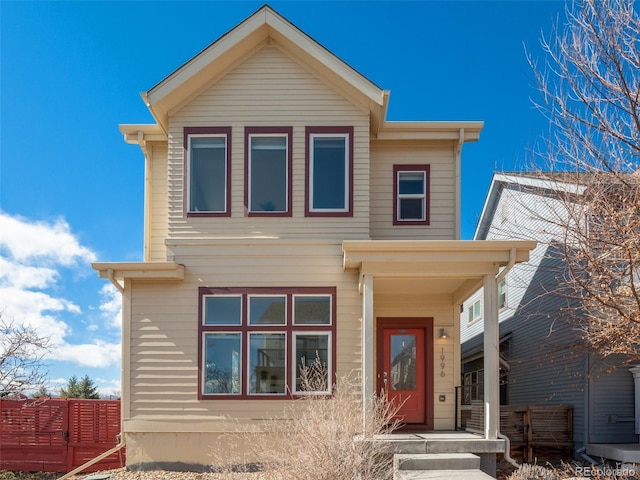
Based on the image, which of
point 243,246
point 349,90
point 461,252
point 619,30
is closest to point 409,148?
point 349,90

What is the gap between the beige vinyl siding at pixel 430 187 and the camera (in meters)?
10.6

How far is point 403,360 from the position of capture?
35.4 ft

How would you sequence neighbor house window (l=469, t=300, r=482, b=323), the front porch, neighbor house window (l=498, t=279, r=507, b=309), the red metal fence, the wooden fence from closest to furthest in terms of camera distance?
the front porch < the red metal fence < the wooden fence < neighbor house window (l=498, t=279, r=507, b=309) < neighbor house window (l=469, t=300, r=482, b=323)

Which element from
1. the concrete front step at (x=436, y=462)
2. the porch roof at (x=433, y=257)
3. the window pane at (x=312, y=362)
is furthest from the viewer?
the window pane at (x=312, y=362)

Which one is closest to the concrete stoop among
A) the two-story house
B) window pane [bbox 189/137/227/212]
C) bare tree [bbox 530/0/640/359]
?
the two-story house

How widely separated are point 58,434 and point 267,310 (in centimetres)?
496

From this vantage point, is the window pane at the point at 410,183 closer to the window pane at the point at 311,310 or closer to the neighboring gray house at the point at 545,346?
the neighboring gray house at the point at 545,346

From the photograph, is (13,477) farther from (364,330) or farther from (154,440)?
(364,330)

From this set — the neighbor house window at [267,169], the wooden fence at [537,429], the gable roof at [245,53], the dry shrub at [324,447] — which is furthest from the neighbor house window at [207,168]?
the wooden fence at [537,429]

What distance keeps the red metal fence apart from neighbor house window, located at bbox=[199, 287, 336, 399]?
2779 mm

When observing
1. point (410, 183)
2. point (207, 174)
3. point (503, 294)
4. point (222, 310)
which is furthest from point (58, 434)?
point (503, 294)

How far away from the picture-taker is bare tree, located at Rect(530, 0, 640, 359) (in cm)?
693

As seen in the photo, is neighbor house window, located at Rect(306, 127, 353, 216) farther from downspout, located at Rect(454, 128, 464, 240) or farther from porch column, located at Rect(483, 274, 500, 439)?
porch column, located at Rect(483, 274, 500, 439)

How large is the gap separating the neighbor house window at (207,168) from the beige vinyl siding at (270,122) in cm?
12
